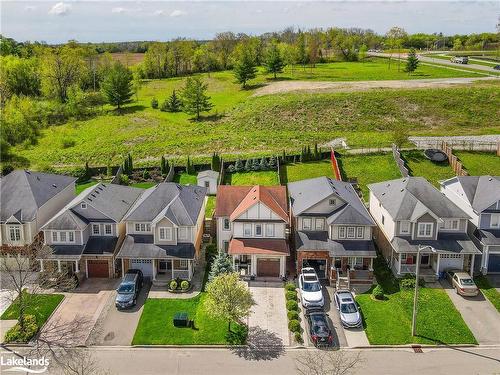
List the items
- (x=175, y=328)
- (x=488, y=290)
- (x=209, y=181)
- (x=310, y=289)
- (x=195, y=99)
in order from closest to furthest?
(x=175, y=328), (x=310, y=289), (x=488, y=290), (x=209, y=181), (x=195, y=99)

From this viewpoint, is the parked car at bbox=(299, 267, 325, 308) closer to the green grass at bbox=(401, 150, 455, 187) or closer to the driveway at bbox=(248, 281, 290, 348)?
the driveway at bbox=(248, 281, 290, 348)

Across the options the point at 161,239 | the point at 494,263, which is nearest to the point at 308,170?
the point at 494,263

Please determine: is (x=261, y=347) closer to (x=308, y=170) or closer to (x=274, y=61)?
(x=308, y=170)

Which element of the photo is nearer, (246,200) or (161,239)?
(161,239)

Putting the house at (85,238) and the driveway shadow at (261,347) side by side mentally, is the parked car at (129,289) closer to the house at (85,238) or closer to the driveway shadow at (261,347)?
the house at (85,238)

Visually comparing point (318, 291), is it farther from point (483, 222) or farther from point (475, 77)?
point (475, 77)

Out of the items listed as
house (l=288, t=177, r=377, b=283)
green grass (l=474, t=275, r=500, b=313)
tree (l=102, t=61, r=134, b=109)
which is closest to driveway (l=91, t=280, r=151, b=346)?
house (l=288, t=177, r=377, b=283)

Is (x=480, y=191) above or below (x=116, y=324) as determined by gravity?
above

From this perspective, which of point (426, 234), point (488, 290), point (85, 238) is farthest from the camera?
point (85, 238)

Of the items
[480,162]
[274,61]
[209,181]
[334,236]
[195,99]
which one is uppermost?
[274,61]
